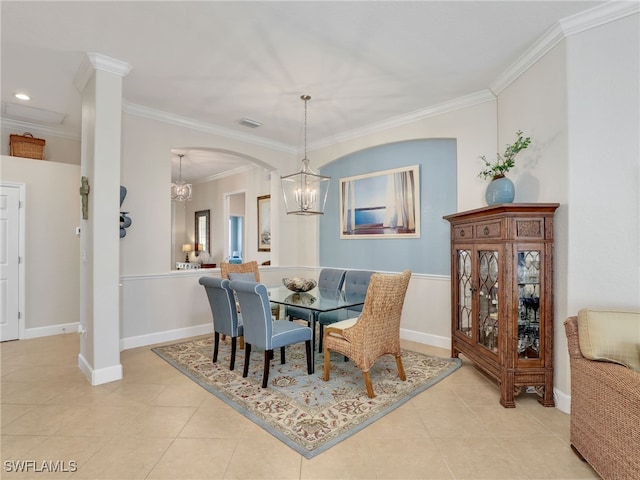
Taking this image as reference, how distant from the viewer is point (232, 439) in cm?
212

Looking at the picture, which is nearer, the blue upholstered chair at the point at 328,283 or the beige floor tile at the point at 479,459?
the beige floor tile at the point at 479,459

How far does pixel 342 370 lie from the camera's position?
10.6ft

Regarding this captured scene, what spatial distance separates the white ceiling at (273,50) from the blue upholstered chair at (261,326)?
1979 millimetres

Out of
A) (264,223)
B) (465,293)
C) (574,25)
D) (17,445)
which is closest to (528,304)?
(465,293)

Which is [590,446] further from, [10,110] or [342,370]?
[10,110]

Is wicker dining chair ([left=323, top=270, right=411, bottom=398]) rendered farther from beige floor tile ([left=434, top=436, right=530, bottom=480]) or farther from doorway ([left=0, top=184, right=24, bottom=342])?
doorway ([left=0, top=184, right=24, bottom=342])

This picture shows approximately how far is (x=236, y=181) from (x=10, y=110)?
394 cm

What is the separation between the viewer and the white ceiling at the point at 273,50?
232cm

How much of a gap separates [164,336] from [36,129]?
339 centimetres

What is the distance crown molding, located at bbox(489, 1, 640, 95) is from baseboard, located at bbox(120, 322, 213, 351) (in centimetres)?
460

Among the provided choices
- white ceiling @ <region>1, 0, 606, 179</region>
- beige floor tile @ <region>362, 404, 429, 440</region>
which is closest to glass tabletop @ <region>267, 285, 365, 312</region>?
beige floor tile @ <region>362, 404, 429, 440</region>

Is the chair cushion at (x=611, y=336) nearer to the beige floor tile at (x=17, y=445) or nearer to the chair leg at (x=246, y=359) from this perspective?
the chair leg at (x=246, y=359)

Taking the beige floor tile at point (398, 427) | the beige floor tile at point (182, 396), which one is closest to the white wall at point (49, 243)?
the beige floor tile at point (182, 396)

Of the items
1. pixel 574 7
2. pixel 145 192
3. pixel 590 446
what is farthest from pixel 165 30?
pixel 590 446
